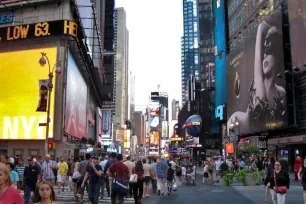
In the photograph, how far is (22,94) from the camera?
148ft

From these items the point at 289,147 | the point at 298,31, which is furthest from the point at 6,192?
the point at 289,147

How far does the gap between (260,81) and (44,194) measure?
5437cm

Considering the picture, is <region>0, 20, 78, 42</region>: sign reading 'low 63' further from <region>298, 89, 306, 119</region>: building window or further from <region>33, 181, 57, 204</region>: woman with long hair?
<region>33, 181, 57, 204</region>: woman with long hair

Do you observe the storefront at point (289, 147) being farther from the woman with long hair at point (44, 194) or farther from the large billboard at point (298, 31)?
the woman with long hair at point (44, 194)

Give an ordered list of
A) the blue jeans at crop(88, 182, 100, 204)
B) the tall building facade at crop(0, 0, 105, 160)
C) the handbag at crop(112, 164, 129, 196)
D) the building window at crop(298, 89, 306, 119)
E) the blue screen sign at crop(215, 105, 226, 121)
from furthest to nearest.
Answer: the blue screen sign at crop(215, 105, 226, 121), the building window at crop(298, 89, 306, 119), the tall building facade at crop(0, 0, 105, 160), the blue jeans at crop(88, 182, 100, 204), the handbag at crop(112, 164, 129, 196)

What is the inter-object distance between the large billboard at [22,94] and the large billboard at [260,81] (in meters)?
28.9

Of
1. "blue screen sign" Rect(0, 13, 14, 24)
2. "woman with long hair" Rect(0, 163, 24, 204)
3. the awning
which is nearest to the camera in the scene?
"woman with long hair" Rect(0, 163, 24, 204)

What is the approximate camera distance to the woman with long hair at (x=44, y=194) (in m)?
4.73

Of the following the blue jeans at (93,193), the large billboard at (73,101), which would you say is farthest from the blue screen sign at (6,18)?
the blue jeans at (93,193)

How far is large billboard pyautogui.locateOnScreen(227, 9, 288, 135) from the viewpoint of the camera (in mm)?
50594

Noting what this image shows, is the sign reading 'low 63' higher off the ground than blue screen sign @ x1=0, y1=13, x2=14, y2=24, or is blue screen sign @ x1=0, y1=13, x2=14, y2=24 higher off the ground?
blue screen sign @ x1=0, y1=13, x2=14, y2=24

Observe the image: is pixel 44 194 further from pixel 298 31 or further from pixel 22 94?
pixel 298 31

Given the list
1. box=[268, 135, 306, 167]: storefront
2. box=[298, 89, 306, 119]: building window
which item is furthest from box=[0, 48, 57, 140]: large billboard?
box=[298, 89, 306, 119]: building window

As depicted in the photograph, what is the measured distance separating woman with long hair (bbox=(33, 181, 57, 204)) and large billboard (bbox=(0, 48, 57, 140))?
4013 centimetres
